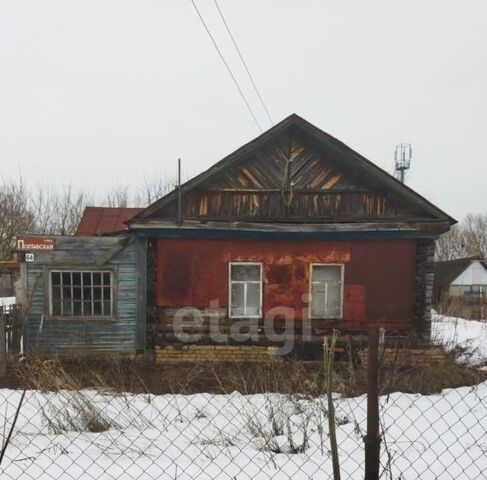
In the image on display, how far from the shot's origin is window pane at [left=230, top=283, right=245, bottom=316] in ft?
29.0

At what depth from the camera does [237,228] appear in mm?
8492

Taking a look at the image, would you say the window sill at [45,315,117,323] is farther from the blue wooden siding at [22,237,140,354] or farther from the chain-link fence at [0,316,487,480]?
the chain-link fence at [0,316,487,480]

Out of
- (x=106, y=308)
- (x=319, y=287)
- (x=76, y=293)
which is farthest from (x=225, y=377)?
(x=76, y=293)

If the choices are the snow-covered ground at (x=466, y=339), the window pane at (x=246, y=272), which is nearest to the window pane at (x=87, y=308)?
the window pane at (x=246, y=272)

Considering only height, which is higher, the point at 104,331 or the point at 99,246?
the point at 99,246

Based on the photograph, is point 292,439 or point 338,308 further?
point 338,308

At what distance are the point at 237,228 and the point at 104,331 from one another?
12.0ft

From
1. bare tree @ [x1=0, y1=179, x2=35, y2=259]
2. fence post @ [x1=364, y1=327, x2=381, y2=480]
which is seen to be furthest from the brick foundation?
bare tree @ [x1=0, y1=179, x2=35, y2=259]

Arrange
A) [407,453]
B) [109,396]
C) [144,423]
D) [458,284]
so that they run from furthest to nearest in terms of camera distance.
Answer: [458,284] → [109,396] → [144,423] → [407,453]

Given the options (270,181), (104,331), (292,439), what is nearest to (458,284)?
(270,181)

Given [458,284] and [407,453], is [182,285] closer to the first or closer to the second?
[407,453]

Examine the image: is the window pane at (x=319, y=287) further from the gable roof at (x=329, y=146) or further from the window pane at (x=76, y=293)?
the window pane at (x=76, y=293)

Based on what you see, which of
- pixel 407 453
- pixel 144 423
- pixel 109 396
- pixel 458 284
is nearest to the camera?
pixel 407 453

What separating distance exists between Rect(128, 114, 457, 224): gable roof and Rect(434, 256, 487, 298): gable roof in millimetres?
22067
